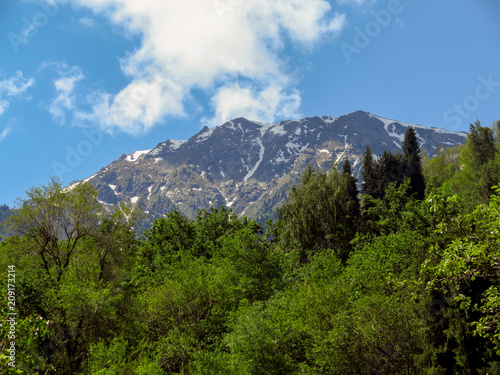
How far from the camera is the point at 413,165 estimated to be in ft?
212

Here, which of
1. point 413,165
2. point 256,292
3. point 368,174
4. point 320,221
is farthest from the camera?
point 413,165

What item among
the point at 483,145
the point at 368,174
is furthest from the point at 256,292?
the point at 483,145

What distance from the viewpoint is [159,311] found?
21141mm

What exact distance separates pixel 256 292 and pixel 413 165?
178 ft

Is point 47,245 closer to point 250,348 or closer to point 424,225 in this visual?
point 250,348

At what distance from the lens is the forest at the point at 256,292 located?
11.9 m

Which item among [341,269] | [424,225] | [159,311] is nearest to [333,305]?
[341,269]

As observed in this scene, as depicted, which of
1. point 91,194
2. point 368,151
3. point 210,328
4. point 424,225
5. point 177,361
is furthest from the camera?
point 368,151

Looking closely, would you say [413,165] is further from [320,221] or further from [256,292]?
[256,292]

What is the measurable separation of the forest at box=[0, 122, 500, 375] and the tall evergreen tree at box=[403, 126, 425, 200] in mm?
29358

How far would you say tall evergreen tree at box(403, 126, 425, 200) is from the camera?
61372mm

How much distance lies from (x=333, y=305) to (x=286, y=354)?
14.0 ft

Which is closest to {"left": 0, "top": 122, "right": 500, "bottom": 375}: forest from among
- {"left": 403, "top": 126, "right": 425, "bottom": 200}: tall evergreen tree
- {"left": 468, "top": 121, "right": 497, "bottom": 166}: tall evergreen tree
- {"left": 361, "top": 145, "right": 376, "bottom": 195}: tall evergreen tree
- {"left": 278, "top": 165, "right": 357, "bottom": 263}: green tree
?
{"left": 278, "top": 165, "right": 357, "bottom": 263}: green tree

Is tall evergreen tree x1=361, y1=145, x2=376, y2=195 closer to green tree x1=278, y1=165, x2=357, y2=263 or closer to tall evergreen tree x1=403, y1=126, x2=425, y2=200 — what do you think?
tall evergreen tree x1=403, y1=126, x2=425, y2=200
